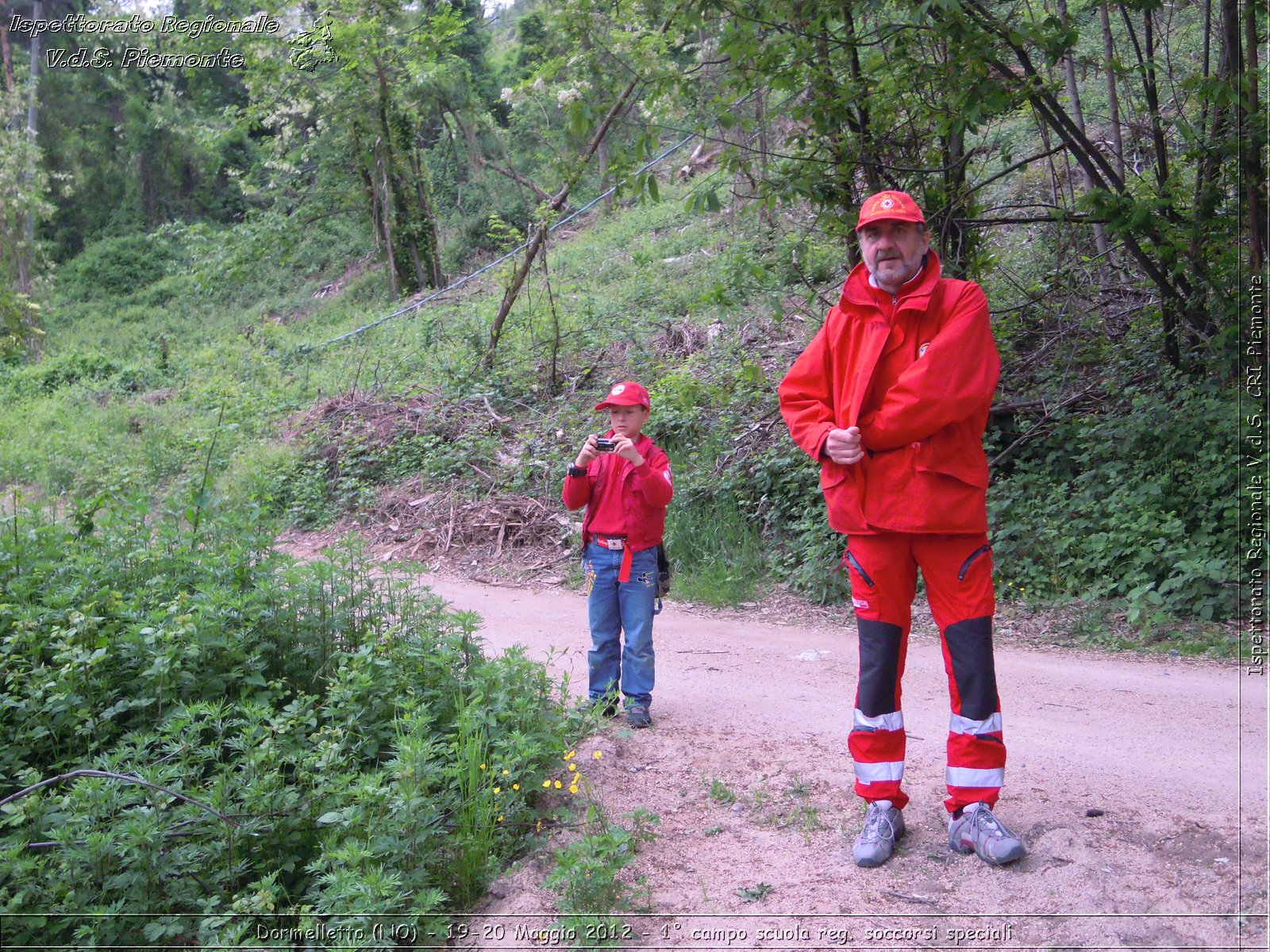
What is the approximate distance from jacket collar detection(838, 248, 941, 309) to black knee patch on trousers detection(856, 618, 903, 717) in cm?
122

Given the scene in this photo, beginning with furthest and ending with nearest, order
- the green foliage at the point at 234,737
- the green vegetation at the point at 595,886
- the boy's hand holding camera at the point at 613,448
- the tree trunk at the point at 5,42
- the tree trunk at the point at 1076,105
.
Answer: the tree trunk at the point at 5,42 < the tree trunk at the point at 1076,105 < the boy's hand holding camera at the point at 613,448 < the green foliage at the point at 234,737 < the green vegetation at the point at 595,886

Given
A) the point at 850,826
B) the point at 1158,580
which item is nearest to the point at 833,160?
the point at 1158,580

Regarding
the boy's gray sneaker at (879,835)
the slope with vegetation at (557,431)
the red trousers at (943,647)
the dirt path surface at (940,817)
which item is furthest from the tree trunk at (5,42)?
the boy's gray sneaker at (879,835)

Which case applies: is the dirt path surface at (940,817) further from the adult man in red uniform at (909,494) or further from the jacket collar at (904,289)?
the jacket collar at (904,289)

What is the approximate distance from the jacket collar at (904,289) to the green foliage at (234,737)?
241cm

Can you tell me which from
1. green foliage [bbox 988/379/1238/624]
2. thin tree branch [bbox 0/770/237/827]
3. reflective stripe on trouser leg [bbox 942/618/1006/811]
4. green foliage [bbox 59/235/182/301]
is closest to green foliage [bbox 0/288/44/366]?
green foliage [bbox 59/235/182/301]

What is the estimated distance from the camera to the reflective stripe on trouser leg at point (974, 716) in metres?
3.53

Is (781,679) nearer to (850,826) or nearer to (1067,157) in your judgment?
(850,826)

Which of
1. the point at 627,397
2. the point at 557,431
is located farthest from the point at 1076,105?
the point at 557,431

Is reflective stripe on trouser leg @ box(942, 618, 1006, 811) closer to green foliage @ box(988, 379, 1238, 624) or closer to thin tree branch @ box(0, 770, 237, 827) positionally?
thin tree branch @ box(0, 770, 237, 827)

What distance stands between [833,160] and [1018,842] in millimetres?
6147

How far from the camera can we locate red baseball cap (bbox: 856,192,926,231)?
3586 millimetres

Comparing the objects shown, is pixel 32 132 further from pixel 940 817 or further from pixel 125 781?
pixel 940 817

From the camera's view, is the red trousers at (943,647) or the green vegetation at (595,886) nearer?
the green vegetation at (595,886)
